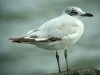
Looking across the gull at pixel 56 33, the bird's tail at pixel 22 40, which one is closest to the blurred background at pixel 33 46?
the gull at pixel 56 33

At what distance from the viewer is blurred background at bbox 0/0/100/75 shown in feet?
66.6

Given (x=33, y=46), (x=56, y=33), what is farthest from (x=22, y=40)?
(x=33, y=46)

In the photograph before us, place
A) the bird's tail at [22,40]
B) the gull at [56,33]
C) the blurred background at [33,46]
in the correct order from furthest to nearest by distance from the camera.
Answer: the blurred background at [33,46] → the gull at [56,33] → the bird's tail at [22,40]

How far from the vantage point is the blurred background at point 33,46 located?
2030 cm

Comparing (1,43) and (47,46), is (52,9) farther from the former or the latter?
(47,46)

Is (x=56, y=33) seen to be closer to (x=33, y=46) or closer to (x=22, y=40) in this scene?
(x=22, y=40)

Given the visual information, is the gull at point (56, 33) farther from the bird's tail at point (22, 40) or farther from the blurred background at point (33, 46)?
the blurred background at point (33, 46)

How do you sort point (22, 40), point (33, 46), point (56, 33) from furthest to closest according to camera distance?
point (33, 46), point (56, 33), point (22, 40)

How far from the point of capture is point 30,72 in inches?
781

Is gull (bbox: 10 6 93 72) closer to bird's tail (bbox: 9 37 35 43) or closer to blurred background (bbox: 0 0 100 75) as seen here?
bird's tail (bbox: 9 37 35 43)

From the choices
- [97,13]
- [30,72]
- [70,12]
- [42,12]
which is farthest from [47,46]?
[42,12]

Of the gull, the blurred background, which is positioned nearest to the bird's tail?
the gull

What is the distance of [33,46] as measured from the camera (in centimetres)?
2266

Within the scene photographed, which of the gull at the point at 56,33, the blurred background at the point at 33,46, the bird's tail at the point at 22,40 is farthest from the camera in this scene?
the blurred background at the point at 33,46
